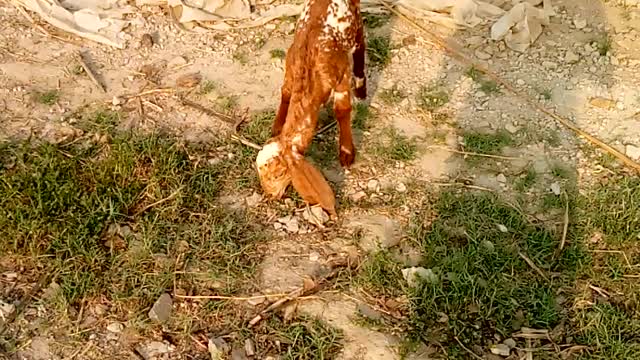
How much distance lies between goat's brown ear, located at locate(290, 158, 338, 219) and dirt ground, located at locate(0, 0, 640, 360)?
0.13m

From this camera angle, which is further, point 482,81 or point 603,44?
point 603,44

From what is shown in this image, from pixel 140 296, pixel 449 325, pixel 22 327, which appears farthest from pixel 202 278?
pixel 449 325

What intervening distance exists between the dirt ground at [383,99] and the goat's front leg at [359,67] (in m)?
0.11

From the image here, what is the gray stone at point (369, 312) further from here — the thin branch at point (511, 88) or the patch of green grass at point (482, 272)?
the thin branch at point (511, 88)

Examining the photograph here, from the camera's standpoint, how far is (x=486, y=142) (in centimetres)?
457

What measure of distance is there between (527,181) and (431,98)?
2.48 feet

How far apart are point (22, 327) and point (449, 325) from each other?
177cm

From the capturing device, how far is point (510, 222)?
4.14 metres

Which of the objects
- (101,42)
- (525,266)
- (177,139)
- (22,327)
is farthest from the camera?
(101,42)

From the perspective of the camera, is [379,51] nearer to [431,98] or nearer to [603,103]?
[431,98]

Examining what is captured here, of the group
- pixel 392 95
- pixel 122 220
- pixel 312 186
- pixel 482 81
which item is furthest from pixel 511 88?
pixel 122 220

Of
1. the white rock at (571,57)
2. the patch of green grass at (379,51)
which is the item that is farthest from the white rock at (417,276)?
the white rock at (571,57)

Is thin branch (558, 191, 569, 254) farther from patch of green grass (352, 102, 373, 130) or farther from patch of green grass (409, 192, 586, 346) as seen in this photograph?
patch of green grass (352, 102, 373, 130)

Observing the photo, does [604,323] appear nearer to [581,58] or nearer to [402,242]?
[402,242]
